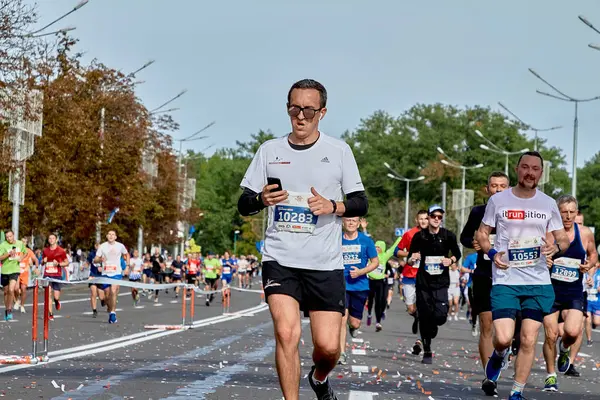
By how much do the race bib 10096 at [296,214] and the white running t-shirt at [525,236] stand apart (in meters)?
3.28

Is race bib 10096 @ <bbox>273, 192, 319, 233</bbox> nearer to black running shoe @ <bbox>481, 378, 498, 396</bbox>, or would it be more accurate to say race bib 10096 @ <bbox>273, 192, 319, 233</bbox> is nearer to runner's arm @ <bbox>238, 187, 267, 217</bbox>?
runner's arm @ <bbox>238, 187, 267, 217</bbox>

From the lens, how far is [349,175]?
8.05m

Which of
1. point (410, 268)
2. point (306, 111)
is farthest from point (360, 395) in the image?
point (410, 268)

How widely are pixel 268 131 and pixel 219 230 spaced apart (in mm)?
15827

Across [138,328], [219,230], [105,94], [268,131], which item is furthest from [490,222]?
[219,230]

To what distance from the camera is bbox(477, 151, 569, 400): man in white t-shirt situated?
10.7 m

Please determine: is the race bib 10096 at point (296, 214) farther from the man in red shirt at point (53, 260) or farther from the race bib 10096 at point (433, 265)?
the man in red shirt at point (53, 260)

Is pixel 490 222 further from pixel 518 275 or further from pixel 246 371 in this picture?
pixel 246 371

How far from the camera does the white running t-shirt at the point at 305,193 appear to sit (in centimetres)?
782

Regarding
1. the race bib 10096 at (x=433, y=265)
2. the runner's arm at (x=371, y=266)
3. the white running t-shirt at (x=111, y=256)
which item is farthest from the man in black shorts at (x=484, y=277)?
the white running t-shirt at (x=111, y=256)

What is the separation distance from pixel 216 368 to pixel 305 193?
5.79 meters

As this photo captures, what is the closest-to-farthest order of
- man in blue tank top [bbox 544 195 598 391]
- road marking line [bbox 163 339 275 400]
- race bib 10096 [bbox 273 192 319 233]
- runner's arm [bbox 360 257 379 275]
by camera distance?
1. race bib 10096 [bbox 273 192 319 233]
2. road marking line [bbox 163 339 275 400]
3. man in blue tank top [bbox 544 195 598 391]
4. runner's arm [bbox 360 257 379 275]

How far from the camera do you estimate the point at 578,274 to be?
13.3 meters

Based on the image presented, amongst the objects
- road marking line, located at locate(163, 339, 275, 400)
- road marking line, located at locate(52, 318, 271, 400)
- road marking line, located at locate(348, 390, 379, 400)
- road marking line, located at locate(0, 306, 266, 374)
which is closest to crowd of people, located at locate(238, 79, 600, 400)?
road marking line, located at locate(348, 390, 379, 400)
